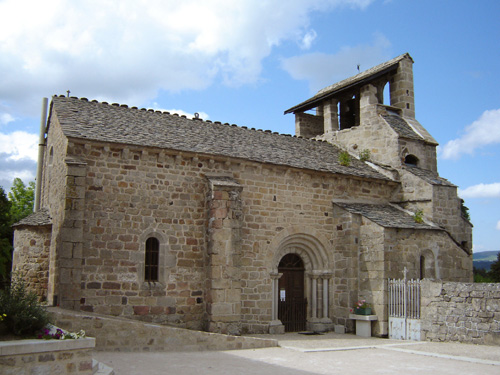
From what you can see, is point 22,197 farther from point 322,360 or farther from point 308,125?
point 322,360

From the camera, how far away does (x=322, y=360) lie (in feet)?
34.6

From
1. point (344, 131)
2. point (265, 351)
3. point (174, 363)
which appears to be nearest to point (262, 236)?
point (265, 351)

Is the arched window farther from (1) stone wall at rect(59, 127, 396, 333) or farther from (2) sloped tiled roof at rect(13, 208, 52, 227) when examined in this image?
(2) sloped tiled roof at rect(13, 208, 52, 227)

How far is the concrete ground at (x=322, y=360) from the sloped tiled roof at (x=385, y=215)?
414 centimetres

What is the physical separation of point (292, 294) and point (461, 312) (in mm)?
5364

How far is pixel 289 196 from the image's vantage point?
52.5ft

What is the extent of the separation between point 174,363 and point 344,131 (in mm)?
13533

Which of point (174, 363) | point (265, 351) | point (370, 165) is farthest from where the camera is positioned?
point (370, 165)

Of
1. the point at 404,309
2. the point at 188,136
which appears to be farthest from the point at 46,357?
the point at 404,309

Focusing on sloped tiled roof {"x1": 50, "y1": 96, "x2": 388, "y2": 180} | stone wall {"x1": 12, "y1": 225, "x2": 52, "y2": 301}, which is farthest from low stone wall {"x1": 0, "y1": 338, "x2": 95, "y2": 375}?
stone wall {"x1": 12, "y1": 225, "x2": 52, "y2": 301}

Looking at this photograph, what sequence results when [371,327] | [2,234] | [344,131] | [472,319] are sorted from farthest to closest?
[2,234] < [344,131] < [371,327] < [472,319]

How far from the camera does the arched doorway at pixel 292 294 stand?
15.9m

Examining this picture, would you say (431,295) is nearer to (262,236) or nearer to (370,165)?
(262,236)

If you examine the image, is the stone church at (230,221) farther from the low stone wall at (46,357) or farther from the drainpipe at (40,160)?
the low stone wall at (46,357)
